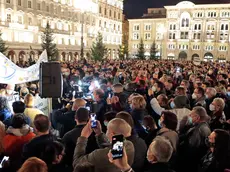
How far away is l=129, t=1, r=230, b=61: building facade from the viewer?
74037 millimetres

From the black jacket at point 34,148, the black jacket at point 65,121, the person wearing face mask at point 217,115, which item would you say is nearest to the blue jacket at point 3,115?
the black jacket at point 65,121

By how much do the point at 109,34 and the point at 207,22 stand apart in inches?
1024

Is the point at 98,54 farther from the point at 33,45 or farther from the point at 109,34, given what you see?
the point at 109,34

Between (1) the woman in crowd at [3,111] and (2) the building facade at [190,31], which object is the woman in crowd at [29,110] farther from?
(2) the building facade at [190,31]

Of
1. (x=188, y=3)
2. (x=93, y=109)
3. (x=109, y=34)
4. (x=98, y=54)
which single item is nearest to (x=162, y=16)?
(x=188, y=3)

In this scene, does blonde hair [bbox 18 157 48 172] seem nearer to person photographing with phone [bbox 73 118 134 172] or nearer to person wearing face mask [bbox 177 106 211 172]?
person photographing with phone [bbox 73 118 134 172]

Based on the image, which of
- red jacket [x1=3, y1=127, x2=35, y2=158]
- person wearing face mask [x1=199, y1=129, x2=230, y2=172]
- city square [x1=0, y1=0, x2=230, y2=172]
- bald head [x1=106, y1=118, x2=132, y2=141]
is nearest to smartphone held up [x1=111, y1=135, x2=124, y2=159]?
city square [x1=0, y1=0, x2=230, y2=172]

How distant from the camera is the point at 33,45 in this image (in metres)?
46.1

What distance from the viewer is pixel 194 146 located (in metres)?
4.68

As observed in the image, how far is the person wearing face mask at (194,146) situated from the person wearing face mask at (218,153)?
28.1 inches

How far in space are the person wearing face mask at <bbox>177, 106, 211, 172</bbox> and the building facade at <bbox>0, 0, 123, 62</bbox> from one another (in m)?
29.3

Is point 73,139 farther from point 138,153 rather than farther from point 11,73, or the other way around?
point 11,73

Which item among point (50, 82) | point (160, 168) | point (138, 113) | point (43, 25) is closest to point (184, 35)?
point (43, 25)

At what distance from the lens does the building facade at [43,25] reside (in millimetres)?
41688
